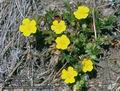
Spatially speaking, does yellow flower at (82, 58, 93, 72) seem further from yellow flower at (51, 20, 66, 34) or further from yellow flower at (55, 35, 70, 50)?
yellow flower at (51, 20, 66, 34)

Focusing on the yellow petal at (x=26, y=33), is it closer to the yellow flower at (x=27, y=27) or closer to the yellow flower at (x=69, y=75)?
the yellow flower at (x=27, y=27)

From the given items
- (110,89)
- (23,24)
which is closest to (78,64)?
(110,89)

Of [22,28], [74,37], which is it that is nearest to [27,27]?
[22,28]

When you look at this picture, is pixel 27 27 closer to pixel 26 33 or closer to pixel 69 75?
pixel 26 33

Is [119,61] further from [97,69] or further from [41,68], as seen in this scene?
[41,68]

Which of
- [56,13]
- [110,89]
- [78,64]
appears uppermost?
[56,13]

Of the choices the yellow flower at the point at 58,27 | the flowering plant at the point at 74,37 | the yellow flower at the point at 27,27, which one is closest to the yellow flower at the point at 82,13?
the flowering plant at the point at 74,37

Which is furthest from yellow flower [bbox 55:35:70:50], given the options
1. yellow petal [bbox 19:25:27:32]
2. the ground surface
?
yellow petal [bbox 19:25:27:32]
